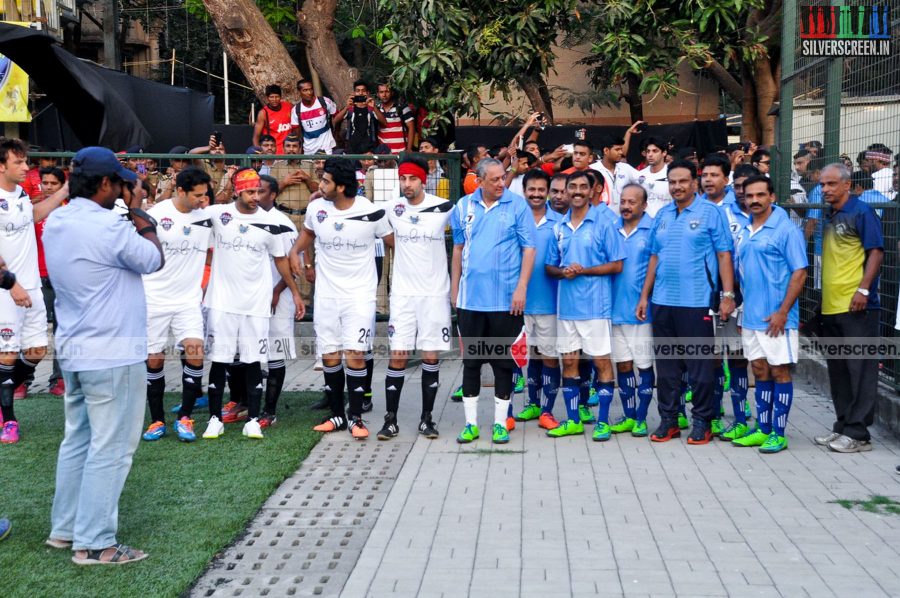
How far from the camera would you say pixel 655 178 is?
1089cm

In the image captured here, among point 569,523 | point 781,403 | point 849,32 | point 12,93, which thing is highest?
point 12,93

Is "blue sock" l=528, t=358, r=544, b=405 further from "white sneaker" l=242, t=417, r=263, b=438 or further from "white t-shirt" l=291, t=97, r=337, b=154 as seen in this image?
"white t-shirt" l=291, t=97, r=337, b=154

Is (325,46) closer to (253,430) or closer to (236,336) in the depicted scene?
(236,336)

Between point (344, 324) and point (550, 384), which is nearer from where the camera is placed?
point (344, 324)

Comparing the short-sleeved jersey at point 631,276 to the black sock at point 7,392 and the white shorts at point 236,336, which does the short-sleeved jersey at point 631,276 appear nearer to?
the white shorts at point 236,336

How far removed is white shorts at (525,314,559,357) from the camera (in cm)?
845

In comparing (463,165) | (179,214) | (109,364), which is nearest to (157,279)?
(179,214)

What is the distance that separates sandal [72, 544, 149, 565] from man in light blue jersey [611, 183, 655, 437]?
4266 millimetres

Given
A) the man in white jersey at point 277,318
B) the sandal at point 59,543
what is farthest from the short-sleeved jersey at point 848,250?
the sandal at point 59,543

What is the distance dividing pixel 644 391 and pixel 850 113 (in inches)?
135

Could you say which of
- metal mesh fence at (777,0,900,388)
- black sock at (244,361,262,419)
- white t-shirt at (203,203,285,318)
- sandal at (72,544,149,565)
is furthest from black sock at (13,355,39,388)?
metal mesh fence at (777,0,900,388)

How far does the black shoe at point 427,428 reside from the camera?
8.16m

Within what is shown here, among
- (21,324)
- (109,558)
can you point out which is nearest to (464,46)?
(21,324)

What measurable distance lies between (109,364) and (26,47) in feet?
28.9
